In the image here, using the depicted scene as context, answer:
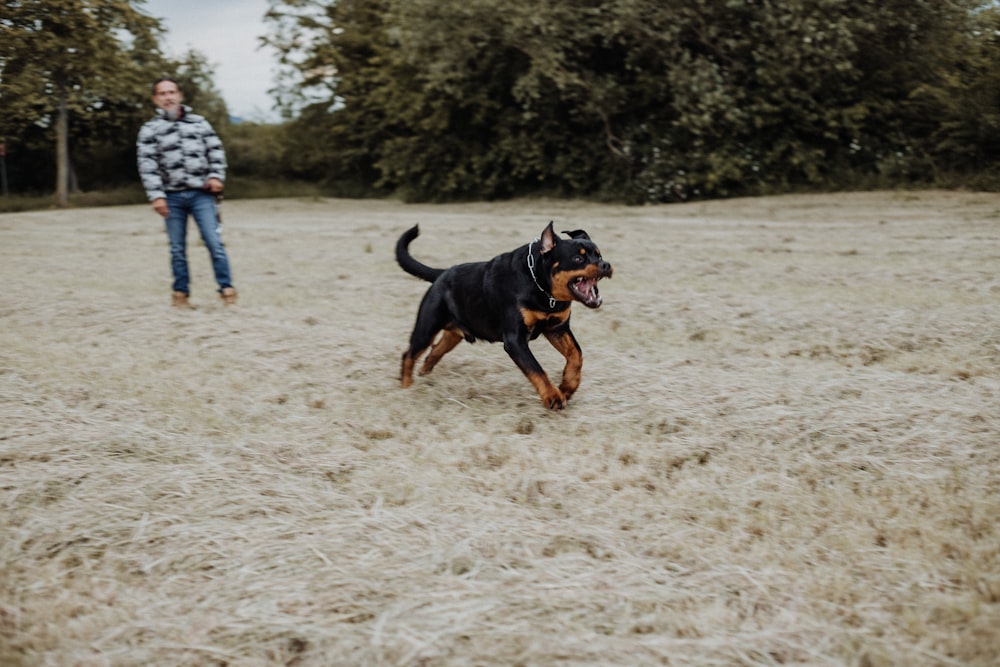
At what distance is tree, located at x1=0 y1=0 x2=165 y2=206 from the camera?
2430cm

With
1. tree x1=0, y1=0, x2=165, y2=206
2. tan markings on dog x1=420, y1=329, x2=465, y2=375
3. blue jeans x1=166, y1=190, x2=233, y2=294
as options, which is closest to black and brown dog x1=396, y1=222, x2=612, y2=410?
tan markings on dog x1=420, y1=329, x2=465, y2=375

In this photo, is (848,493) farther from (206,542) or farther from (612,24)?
(612,24)

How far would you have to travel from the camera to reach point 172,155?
23.4 feet

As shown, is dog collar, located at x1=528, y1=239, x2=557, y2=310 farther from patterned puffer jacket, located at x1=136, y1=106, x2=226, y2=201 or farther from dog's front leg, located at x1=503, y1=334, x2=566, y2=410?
patterned puffer jacket, located at x1=136, y1=106, x2=226, y2=201

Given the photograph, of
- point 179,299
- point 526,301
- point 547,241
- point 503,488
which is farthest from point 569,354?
point 179,299

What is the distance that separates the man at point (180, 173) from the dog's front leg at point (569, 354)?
167 inches

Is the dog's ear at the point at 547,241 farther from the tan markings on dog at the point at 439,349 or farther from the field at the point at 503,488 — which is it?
the tan markings on dog at the point at 439,349

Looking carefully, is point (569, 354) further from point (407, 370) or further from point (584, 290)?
point (407, 370)

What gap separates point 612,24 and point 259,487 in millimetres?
18209

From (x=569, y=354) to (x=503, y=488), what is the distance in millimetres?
1289

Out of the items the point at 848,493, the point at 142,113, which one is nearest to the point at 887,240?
the point at 848,493

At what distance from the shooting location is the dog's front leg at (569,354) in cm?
452

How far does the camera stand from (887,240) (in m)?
11.1

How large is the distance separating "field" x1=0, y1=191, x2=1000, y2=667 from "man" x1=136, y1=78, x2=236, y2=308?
521 millimetres
